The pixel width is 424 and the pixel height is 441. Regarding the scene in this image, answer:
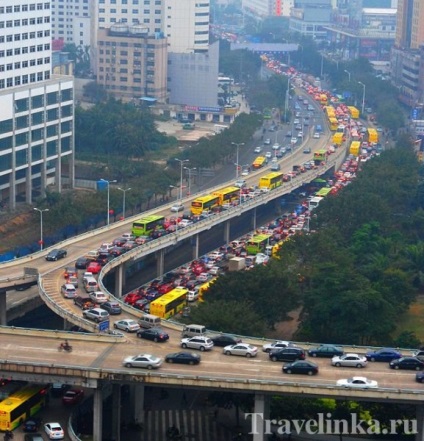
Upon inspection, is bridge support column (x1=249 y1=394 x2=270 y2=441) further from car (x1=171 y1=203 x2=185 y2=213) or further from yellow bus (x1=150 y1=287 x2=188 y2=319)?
car (x1=171 y1=203 x2=185 y2=213)

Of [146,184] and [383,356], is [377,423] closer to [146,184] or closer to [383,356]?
[383,356]

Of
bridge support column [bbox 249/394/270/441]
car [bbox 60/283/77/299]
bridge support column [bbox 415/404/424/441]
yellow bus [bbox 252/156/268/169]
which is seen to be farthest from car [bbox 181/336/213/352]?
yellow bus [bbox 252/156/268/169]

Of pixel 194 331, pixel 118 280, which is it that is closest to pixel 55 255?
Result: pixel 118 280

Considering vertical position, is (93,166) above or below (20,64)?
below

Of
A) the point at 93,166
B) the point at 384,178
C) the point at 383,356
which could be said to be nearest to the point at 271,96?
the point at 93,166

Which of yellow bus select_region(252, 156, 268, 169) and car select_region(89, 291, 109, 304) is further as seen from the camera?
yellow bus select_region(252, 156, 268, 169)
